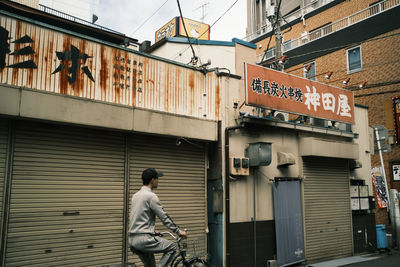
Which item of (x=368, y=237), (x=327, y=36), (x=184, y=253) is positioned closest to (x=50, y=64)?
(x=184, y=253)

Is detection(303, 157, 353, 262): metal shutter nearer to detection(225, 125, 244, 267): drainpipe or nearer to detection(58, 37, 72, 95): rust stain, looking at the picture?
detection(225, 125, 244, 267): drainpipe

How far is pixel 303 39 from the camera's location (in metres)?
27.4

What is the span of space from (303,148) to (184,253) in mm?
6767

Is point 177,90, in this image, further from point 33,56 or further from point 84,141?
point 33,56

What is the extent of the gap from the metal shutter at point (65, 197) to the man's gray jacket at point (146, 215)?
2.34 meters

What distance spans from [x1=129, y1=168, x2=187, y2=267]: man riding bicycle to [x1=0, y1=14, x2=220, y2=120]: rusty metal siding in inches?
126

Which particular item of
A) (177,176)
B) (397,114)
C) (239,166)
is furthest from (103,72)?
(397,114)

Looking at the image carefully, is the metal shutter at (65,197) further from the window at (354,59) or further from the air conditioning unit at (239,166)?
the window at (354,59)

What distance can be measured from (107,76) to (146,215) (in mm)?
3778

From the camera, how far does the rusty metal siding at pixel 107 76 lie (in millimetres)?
6555

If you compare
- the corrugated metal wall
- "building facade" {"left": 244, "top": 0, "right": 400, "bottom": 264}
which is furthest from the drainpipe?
"building facade" {"left": 244, "top": 0, "right": 400, "bottom": 264}

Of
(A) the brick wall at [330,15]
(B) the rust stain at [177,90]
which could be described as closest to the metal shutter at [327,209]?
(B) the rust stain at [177,90]

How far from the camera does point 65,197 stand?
694 centimetres

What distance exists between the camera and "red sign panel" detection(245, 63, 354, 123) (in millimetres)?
9844
